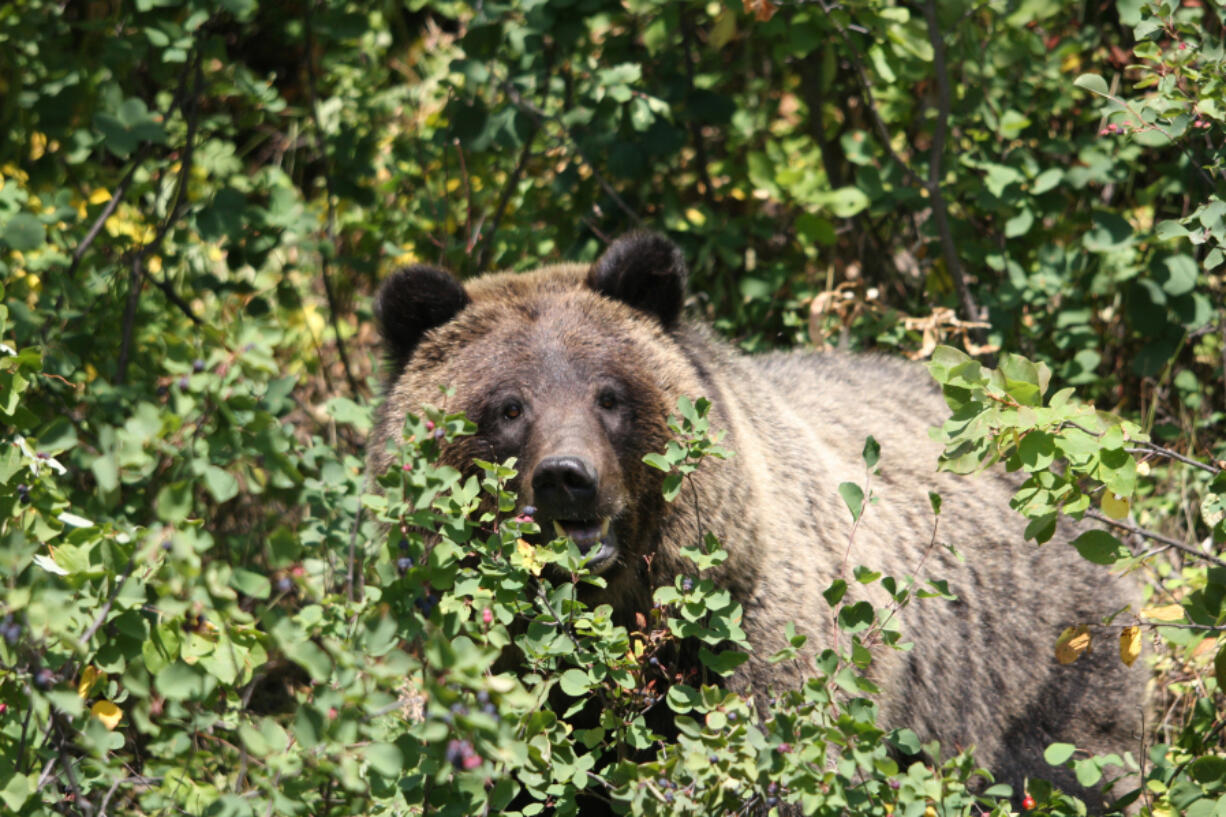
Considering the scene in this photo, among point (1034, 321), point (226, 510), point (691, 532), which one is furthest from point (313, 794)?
point (1034, 321)

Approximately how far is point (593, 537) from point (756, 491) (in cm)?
69

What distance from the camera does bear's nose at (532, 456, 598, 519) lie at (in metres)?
3.81

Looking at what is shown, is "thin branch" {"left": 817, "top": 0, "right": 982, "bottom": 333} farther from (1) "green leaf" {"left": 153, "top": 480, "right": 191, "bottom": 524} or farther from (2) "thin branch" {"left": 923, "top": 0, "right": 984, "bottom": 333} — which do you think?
(1) "green leaf" {"left": 153, "top": 480, "right": 191, "bottom": 524}

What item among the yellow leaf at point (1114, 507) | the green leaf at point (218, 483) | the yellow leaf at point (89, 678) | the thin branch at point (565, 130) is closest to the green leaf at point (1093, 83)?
the yellow leaf at point (1114, 507)

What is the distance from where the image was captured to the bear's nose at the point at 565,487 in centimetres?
381

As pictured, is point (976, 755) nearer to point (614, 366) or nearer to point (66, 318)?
point (614, 366)

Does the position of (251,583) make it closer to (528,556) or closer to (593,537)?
(528,556)

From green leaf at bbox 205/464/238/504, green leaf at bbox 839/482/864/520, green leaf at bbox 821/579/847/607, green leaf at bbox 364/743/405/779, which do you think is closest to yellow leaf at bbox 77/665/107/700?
green leaf at bbox 205/464/238/504

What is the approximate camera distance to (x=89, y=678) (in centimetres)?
347

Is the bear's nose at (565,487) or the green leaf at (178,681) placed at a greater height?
the bear's nose at (565,487)

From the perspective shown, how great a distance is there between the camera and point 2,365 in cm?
337

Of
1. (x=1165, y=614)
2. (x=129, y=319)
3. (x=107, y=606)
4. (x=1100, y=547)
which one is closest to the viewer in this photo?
(x=107, y=606)

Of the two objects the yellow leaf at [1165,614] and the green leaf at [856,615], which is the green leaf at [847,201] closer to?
the yellow leaf at [1165,614]

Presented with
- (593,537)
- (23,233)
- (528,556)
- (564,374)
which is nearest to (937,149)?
(564,374)
